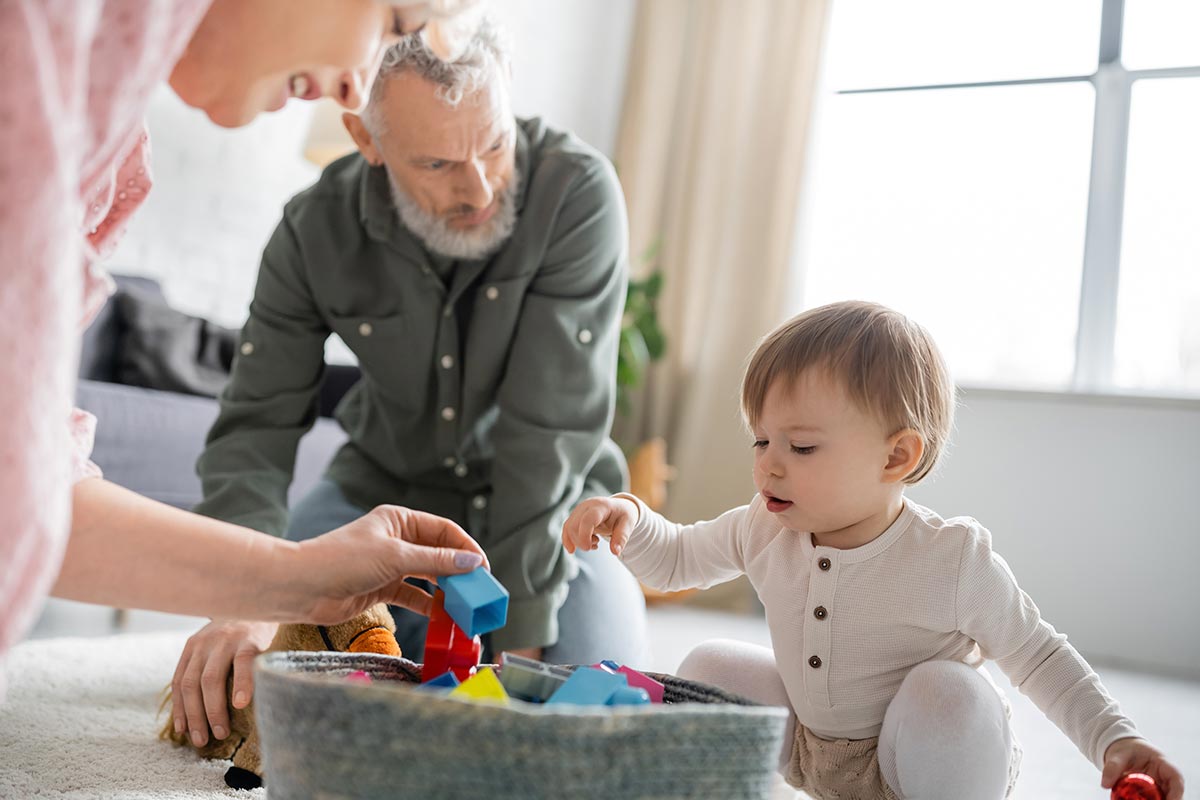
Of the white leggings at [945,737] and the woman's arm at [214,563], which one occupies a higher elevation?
the woman's arm at [214,563]

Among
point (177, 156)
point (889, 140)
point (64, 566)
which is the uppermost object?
point (889, 140)

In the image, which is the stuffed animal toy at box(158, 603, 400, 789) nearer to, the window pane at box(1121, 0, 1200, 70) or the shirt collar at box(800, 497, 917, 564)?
the shirt collar at box(800, 497, 917, 564)

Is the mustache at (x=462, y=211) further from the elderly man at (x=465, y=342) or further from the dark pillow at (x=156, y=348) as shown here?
the dark pillow at (x=156, y=348)

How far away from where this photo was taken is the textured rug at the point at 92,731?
1.03 metres

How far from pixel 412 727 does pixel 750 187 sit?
12.3 ft

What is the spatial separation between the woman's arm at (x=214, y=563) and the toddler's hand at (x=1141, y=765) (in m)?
0.59

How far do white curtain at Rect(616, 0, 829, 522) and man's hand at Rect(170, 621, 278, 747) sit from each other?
9.59ft

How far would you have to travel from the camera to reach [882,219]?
13.0 ft

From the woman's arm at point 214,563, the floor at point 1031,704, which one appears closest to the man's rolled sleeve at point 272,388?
the woman's arm at point 214,563

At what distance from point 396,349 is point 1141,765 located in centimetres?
110

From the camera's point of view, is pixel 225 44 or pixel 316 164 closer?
pixel 225 44

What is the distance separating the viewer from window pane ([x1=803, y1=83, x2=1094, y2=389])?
3604 millimetres

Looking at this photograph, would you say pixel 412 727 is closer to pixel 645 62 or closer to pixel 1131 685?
pixel 1131 685

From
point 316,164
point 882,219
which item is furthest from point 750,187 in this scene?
point 316,164
